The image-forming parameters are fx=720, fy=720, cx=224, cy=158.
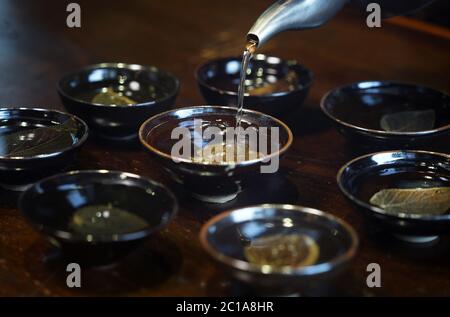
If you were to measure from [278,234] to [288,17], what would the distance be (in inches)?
26.3

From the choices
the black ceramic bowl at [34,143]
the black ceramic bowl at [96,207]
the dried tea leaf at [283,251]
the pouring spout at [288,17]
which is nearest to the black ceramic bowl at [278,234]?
the dried tea leaf at [283,251]

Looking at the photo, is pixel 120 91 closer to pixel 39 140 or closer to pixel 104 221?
pixel 39 140

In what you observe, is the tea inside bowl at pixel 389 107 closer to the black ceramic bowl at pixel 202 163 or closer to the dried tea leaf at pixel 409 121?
the dried tea leaf at pixel 409 121

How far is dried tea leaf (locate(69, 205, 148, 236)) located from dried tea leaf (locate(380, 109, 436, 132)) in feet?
2.82

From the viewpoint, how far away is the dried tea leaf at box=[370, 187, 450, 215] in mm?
1548

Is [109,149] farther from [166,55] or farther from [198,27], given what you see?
[198,27]

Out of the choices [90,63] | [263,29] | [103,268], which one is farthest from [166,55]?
[103,268]

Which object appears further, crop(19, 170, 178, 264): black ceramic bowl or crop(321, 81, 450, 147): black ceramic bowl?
crop(321, 81, 450, 147): black ceramic bowl

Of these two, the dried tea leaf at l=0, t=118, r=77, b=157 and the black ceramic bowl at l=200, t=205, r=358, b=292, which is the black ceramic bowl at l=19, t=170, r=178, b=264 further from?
the dried tea leaf at l=0, t=118, r=77, b=157

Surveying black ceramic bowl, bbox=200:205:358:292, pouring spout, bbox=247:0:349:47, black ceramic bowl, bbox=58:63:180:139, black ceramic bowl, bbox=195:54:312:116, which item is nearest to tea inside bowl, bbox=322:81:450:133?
black ceramic bowl, bbox=195:54:312:116

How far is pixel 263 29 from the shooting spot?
1.80m

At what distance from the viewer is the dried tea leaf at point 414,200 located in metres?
1.55

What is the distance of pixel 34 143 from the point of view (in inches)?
69.4

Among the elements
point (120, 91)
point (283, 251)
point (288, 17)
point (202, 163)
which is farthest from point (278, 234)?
point (120, 91)
